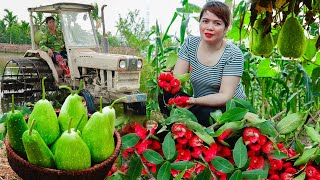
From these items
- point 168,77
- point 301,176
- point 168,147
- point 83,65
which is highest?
point 168,77

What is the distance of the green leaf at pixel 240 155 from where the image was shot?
0.98 meters

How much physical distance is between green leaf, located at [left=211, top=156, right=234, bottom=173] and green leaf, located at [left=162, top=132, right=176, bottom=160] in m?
0.09

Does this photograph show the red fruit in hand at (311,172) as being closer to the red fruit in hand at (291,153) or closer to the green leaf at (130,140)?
the red fruit in hand at (291,153)

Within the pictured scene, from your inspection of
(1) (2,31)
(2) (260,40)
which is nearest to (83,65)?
(2) (260,40)

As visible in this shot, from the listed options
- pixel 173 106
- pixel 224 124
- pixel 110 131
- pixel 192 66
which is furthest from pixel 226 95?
pixel 110 131

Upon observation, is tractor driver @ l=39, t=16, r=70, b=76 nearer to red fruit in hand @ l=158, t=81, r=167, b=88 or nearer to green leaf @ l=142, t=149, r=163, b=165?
red fruit in hand @ l=158, t=81, r=167, b=88

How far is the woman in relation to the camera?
171 centimetres

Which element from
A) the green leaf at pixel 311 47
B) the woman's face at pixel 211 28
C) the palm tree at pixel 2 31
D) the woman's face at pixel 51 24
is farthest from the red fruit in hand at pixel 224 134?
the palm tree at pixel 2 31

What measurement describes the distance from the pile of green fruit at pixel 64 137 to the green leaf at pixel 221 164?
243 mm

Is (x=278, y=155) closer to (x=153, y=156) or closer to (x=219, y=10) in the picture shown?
(x=153, y=156)

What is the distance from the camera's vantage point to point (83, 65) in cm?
610

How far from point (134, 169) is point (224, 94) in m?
0.75

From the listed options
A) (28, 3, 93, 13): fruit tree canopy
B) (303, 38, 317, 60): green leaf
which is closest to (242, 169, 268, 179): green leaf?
(303, 38, 317, 60): green leaf

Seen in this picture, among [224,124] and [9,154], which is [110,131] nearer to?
[9,154]
